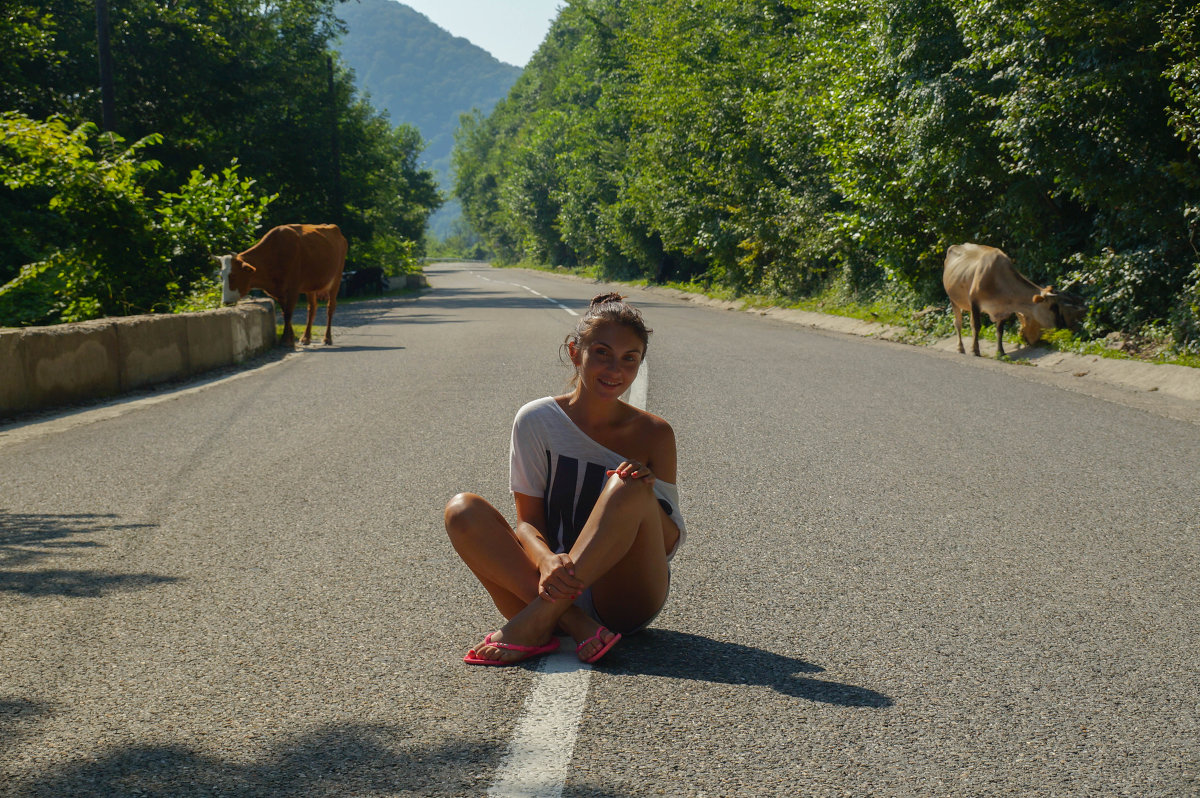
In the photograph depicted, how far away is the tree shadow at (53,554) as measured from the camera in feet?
15.7

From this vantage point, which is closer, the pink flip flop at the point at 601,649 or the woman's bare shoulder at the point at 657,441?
the pink flip flop at the point at 601,649

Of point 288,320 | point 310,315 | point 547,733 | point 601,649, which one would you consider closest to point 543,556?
point 601,649

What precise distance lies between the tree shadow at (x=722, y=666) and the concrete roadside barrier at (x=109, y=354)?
26.3 feet

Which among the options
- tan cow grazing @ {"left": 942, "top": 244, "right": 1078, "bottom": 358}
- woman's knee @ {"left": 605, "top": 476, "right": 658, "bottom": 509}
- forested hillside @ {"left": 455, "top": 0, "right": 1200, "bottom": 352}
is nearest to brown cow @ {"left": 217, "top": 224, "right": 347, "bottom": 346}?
forested hillside @ {"left": 455, "top": 0, "right": 1200, "bottom": 352}

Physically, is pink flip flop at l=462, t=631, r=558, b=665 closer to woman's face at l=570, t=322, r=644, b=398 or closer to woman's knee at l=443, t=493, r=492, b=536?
woman's knee at l=443, t=493, r=492, b=536

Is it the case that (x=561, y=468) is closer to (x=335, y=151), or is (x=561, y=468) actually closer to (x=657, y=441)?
(x=657, y=441)

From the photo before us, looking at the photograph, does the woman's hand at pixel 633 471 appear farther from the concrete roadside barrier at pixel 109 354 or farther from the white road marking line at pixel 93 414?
the concrete roadside barrier at pixel 109 354

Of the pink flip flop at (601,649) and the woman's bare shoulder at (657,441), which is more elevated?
the woman's bare shoulder at (657,441)

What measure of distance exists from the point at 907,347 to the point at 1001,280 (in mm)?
2518

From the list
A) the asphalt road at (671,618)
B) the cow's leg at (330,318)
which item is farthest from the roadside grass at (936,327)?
the cow's leg at (330,318)

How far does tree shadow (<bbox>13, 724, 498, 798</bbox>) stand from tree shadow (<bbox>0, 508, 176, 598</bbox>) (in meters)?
1.85

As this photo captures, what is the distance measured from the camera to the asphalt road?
3062mm

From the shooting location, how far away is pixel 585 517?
13.4ft

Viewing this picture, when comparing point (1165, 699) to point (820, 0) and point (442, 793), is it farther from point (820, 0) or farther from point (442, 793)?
point (820, 0)
